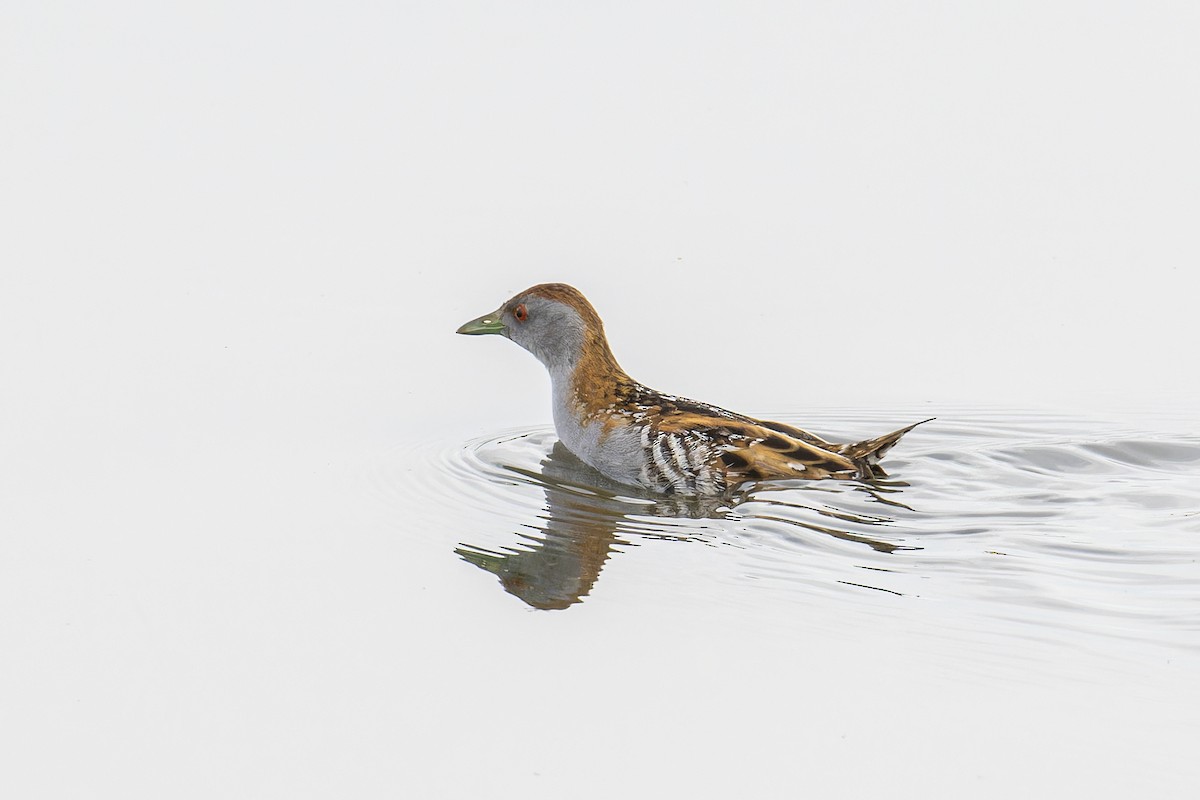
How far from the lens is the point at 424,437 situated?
1098cm

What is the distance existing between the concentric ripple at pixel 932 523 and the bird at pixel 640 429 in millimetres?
156

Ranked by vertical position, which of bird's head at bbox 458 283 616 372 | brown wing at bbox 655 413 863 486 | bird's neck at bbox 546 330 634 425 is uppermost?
bird's head at bbox 458 283 616 372

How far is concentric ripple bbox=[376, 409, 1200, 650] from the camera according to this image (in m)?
8.01

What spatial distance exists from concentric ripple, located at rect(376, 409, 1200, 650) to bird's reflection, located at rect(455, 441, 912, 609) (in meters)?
0.02

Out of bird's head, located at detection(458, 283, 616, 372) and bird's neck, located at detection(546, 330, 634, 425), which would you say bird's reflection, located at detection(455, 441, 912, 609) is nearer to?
bird's neck, located at detection(546, 330, 634, 425)

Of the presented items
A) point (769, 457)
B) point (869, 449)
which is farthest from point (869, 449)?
point (769, 457)

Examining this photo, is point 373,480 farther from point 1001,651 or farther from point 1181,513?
point 1181,513

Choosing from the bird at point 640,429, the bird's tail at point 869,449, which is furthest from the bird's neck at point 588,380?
the bird's tail at point 869,449

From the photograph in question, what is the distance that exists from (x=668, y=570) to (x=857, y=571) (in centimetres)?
103

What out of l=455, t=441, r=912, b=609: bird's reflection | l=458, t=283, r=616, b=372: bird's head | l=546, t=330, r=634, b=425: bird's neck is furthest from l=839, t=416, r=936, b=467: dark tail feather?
l=458, t=283, r=616, b=372: bird's head

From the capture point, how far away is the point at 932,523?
30.5 ft

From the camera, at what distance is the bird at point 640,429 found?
10.0 metres

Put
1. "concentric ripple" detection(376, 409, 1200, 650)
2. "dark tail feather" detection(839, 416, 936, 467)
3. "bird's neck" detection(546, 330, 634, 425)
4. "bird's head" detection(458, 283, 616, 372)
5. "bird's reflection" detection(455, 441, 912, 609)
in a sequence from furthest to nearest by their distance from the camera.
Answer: "bird's head" detection(458, 283, 616, 372), "bird's neck" detection(546, 330, 634, 425), "dark tail feather" detection(839, 416, 936, 467), "bird's reflection" detection(455, 441, 912, 609), "concentric ripple" detection(376, 409, 1200, 650)

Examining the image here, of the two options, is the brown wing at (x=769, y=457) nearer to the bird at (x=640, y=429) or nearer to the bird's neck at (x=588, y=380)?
the bird at (x=640, y=429)
